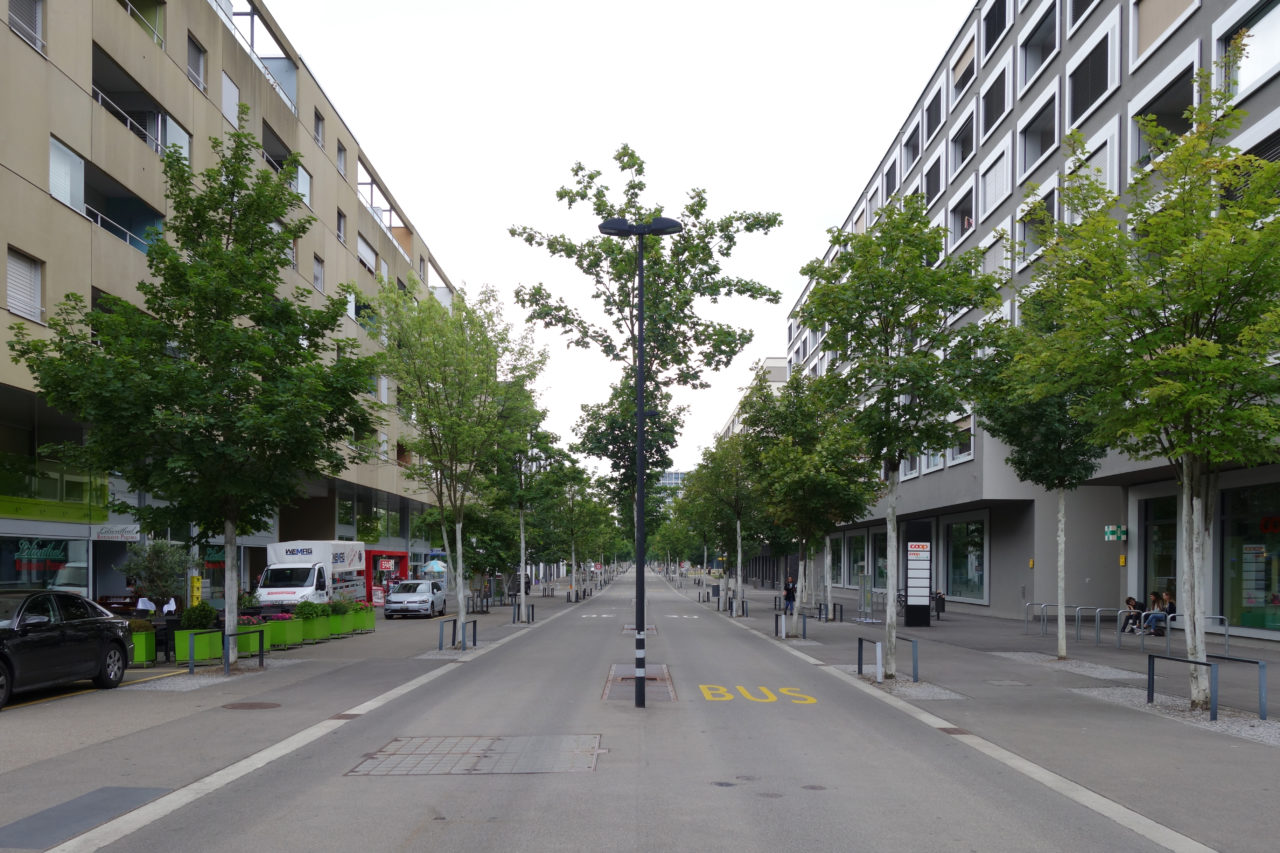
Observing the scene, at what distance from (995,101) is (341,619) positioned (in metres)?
30.5

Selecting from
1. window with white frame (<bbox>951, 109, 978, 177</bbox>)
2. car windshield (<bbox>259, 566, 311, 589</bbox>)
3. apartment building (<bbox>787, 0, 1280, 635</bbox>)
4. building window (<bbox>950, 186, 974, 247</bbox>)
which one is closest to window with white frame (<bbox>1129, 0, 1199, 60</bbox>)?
apartment building (<bbox>787, 0, 1280, 635</bbox>)

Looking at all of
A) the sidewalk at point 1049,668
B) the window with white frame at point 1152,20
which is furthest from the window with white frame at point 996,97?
the sidewalk at point 1049,668

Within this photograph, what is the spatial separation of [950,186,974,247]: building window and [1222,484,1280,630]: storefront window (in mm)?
17563

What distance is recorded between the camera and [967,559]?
148 ft

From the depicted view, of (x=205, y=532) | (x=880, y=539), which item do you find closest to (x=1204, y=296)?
(x=205, y=532)

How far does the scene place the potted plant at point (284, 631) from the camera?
23.2 metres

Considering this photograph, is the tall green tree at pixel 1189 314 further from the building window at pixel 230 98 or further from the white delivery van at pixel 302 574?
the building window at pixel 230 98

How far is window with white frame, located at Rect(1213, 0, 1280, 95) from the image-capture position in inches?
838

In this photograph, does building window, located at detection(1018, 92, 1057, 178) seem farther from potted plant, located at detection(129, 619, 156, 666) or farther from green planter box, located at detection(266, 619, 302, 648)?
potted plant, located at detection(129, 619, 156, 666)

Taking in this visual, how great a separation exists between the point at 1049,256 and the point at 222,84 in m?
26.5

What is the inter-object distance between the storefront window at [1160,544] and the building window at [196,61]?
3150 centimetres

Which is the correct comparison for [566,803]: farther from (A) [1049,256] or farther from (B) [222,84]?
(B) [222,84]

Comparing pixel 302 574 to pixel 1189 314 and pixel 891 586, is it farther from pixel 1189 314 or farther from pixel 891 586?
pixel 1189 314

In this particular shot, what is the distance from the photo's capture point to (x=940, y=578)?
49812mm
